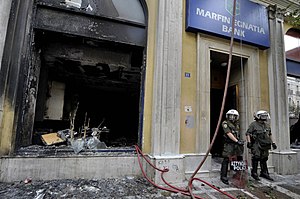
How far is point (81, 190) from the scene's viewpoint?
130 inches

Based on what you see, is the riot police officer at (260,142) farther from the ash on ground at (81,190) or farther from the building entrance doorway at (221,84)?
the ash on ground at (81,190)

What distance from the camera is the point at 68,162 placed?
3.76m

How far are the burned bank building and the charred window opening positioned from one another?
0.05 m

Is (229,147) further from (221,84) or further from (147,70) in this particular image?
(221,84)

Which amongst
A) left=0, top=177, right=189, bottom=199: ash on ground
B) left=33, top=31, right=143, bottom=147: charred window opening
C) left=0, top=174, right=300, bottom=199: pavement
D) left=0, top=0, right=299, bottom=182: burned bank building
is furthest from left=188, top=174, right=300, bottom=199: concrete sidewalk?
left=33, top=31, right=143, bottom=147: charred window opening

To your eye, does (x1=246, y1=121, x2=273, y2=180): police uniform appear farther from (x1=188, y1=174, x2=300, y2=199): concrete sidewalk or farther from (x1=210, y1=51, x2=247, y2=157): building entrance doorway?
(x1=210, y1=51, x2=247, y2=157): building entrance doorway

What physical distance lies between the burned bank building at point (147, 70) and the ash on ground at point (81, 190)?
199 millimetres

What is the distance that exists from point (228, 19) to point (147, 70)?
289 cm

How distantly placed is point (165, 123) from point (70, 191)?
2.38m

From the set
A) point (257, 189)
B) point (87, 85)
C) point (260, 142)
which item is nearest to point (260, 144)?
point (260, 142)

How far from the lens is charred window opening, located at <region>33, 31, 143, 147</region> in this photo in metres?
4.86

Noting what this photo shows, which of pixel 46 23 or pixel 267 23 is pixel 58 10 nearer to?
pixel 46 23

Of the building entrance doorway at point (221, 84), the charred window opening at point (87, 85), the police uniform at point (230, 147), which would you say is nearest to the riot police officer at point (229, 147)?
the police uniform at point (230, 147)

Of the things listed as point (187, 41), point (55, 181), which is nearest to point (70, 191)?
point (55, 181)
